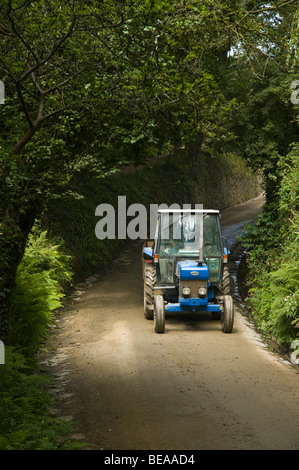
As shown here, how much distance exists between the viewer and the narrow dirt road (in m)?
6.51

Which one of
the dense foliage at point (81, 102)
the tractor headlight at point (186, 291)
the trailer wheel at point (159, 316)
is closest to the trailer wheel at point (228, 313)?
the tractor headlight at point (186, 291)

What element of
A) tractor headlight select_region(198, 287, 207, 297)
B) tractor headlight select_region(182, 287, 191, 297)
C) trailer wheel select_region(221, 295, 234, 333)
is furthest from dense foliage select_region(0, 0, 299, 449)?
tractor headlight select_region(182, 287, 191, 297)

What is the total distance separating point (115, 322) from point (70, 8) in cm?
712

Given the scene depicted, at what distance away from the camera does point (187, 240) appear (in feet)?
41.2

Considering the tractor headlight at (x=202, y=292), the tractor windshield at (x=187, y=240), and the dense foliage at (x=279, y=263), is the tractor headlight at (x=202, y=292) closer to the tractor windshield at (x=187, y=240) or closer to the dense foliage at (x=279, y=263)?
the tractor windshield at (x=187, y=240)

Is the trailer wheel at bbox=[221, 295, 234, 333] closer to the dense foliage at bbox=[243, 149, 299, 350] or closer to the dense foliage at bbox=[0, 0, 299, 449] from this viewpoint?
the dense foliage at bbox=[243, 149, 299, 350]

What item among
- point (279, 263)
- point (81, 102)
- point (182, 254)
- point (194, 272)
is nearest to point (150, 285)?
point (182, 254)

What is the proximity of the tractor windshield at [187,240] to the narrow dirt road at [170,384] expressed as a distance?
4.61 ft

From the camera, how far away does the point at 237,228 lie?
2873 cm

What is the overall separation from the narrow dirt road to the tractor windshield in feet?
4.61

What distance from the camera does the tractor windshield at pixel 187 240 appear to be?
1239cm

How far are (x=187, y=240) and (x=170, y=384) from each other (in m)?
4.70

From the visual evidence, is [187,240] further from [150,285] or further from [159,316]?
[159,316]
